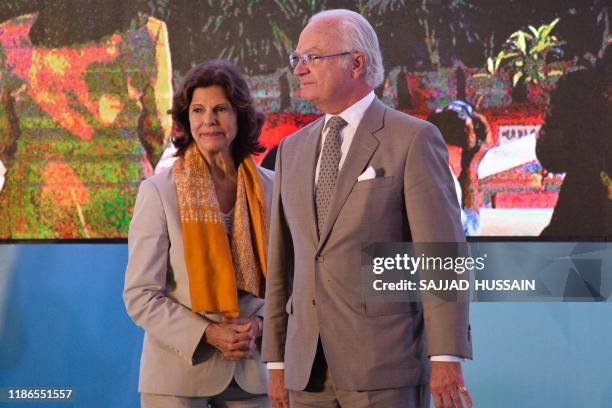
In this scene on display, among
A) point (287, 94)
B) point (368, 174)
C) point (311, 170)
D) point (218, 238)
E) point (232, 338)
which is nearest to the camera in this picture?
point (368, 174)

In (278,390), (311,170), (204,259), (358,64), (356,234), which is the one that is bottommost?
(278,390)

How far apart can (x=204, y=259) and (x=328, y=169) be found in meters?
0.67

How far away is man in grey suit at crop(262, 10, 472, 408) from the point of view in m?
2.17

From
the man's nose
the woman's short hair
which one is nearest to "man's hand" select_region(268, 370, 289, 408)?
the man's nose

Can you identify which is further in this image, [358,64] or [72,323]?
[72,323]

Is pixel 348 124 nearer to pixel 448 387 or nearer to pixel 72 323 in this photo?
pixel 448 387

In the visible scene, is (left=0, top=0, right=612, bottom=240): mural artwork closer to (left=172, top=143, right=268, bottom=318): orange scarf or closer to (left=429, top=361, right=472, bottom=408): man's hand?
(left=172, top=143, right=268, bottom=318): orange scarf

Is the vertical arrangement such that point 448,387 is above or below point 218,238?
below

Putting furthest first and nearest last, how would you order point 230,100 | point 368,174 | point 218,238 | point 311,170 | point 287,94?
point 287,94 → point 230,100 → point 218,238 → point 311,170 → point 368,174

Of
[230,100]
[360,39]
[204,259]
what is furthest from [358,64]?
[204,259]

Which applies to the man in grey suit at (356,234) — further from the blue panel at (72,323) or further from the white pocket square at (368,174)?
the blue panel at (72,323)

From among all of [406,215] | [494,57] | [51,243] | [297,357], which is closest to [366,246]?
[406,215]

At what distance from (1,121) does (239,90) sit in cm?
195

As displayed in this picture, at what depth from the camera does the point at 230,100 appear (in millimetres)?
2980
